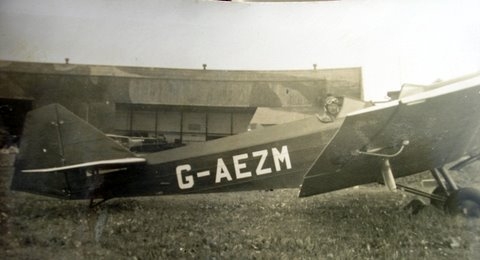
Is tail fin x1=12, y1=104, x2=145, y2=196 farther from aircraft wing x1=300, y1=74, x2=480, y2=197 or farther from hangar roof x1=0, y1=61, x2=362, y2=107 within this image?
aircraft wing x1=300, y1=74, x2=480, y2=197

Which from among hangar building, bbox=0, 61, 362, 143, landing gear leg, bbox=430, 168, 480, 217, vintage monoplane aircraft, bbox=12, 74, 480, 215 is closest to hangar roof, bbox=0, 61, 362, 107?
hangar building, bbox=0, 61, 362, 143

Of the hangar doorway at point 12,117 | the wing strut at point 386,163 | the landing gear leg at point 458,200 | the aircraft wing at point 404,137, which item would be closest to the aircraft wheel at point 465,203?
the landing gear leg at point 458,200

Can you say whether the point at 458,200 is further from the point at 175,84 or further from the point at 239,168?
the point at 175,84

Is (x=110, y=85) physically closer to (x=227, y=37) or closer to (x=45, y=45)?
(x=45, y=45)

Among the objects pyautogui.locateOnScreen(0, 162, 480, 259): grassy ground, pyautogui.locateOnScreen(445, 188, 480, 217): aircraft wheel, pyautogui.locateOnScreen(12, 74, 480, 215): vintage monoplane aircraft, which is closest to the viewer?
pyautogui.locateOnScreen(0, 162, 480, 259): grassy ground

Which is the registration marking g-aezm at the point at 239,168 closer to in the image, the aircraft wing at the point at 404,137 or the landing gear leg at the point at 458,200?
the aircraft wing at the point at 404,137

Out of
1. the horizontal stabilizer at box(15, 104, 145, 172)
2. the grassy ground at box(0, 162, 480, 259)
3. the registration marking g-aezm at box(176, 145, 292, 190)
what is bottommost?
the grassy ground at box(0, 162, 480, 259)

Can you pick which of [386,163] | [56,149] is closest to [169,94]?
[56,149]

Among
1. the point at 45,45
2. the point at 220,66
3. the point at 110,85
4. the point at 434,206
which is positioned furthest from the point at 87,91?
the point at 434,206
